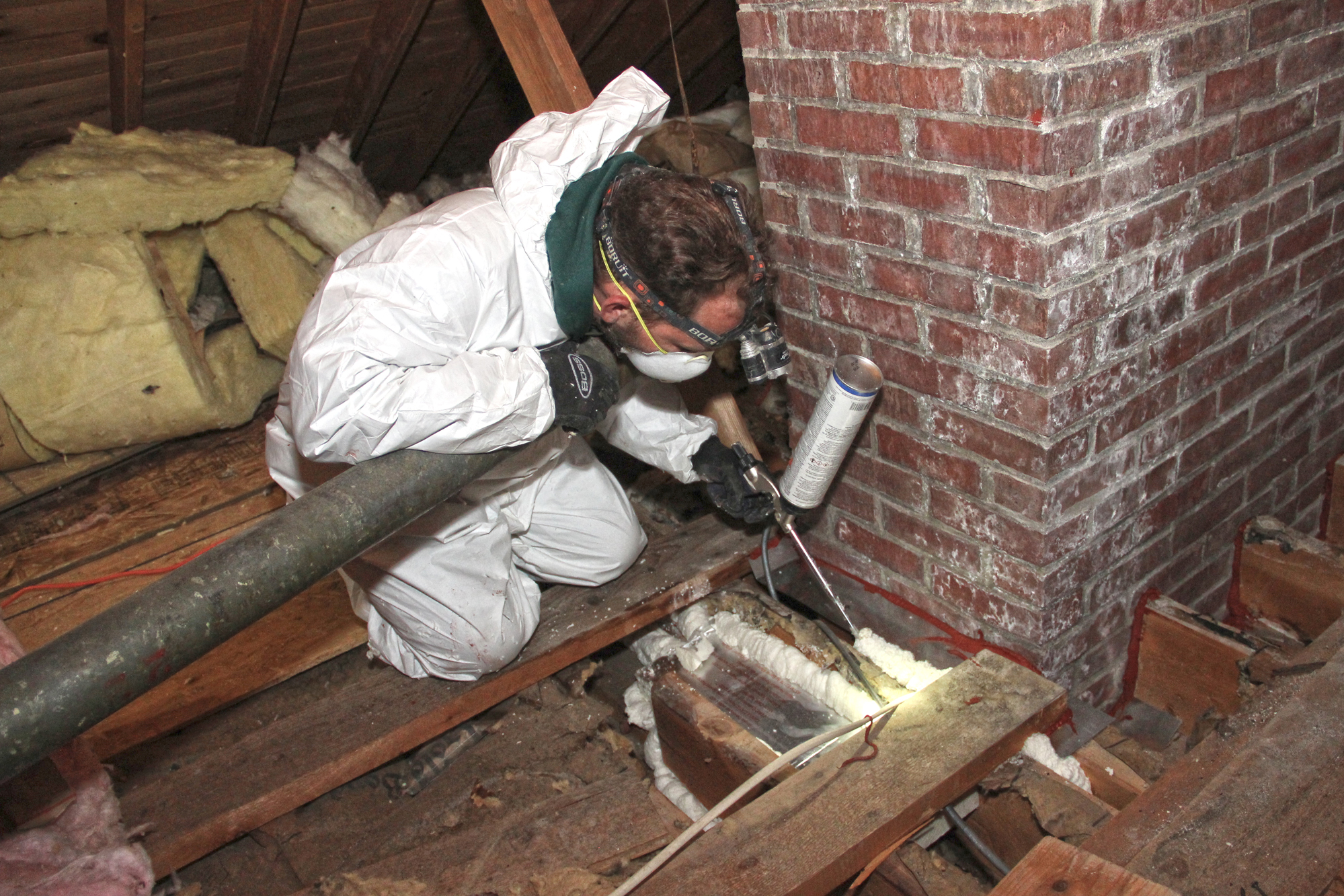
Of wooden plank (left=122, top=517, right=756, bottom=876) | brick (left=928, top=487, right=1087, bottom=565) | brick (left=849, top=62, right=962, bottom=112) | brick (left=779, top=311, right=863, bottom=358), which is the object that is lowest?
wooden plank (left=122, top=517, right=756, bottom=876)

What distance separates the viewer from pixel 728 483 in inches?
85.4

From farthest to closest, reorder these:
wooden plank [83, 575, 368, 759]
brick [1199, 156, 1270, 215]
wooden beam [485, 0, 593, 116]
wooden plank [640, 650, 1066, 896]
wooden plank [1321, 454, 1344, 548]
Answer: wooden beam [485, 0, 593, 116]
wooden plank [1321, 454, 1344, 548]
wooden plank [83, 575, 368, 759]
brick [1199, 156, 1270, 215]
wooden plank [640, 650, 1066, 896]

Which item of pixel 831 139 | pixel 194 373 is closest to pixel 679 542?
pixel 831 139

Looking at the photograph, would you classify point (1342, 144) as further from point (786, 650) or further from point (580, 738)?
point (580, 738)

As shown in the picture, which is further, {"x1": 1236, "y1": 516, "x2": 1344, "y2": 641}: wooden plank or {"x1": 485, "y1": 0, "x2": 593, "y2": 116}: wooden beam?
{"x1": 485, "y1": 0, "x2": 593, "y2": 116}: wooden beam

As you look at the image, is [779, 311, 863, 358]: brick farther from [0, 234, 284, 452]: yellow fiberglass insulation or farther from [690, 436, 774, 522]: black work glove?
[0, 234, 284, 452]: yellow fiberglass insulation

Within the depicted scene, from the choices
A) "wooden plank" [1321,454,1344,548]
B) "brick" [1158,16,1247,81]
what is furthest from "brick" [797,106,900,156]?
"wooden plank" [1321,454,1344,548]

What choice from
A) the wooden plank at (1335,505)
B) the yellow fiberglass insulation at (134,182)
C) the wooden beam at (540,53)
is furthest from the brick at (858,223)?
the yellow fiberglass insulation at (134,182)

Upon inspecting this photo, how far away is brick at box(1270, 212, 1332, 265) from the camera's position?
1.81 meters

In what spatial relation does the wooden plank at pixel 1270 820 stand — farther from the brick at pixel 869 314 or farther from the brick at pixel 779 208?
the brick at pixel 779 208

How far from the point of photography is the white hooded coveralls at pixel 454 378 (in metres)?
1.60

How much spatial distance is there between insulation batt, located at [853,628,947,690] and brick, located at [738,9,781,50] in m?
1.15

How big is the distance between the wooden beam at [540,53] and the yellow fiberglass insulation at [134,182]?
1159mm

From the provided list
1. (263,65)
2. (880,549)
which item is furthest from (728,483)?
(263,65)
